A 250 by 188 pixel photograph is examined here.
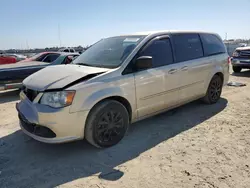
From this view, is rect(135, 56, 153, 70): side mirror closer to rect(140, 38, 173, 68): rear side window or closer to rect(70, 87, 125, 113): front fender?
rect(140, 38, 173, 68): rear side window

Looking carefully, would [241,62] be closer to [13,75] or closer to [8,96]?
[13,75]

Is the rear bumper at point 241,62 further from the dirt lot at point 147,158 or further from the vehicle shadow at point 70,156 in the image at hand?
the vehicle shadow at point 70,156

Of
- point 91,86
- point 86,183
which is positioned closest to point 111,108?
point 91,86

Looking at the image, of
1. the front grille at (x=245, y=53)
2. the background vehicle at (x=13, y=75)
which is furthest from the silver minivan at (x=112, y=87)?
the front grille at (x=245, y=53)

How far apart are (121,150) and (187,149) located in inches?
38.6

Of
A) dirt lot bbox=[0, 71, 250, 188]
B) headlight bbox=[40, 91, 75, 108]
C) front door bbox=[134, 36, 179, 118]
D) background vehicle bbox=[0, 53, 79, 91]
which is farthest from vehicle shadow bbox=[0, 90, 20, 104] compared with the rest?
front door bbox=[134, 36, 179, 118]

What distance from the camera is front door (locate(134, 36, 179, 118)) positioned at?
3.96 m

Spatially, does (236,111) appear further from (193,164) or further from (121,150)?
(121,150)

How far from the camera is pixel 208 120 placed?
15.5 feet

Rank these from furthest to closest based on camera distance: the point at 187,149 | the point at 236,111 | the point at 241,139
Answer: the point at 236,111 < the point at 241,139 < the point at 187,149

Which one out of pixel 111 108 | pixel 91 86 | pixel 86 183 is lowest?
pixel 86 183

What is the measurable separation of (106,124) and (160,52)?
66.3 inches

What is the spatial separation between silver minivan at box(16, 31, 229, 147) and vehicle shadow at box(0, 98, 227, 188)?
26cm

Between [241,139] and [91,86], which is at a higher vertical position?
[91,86]
